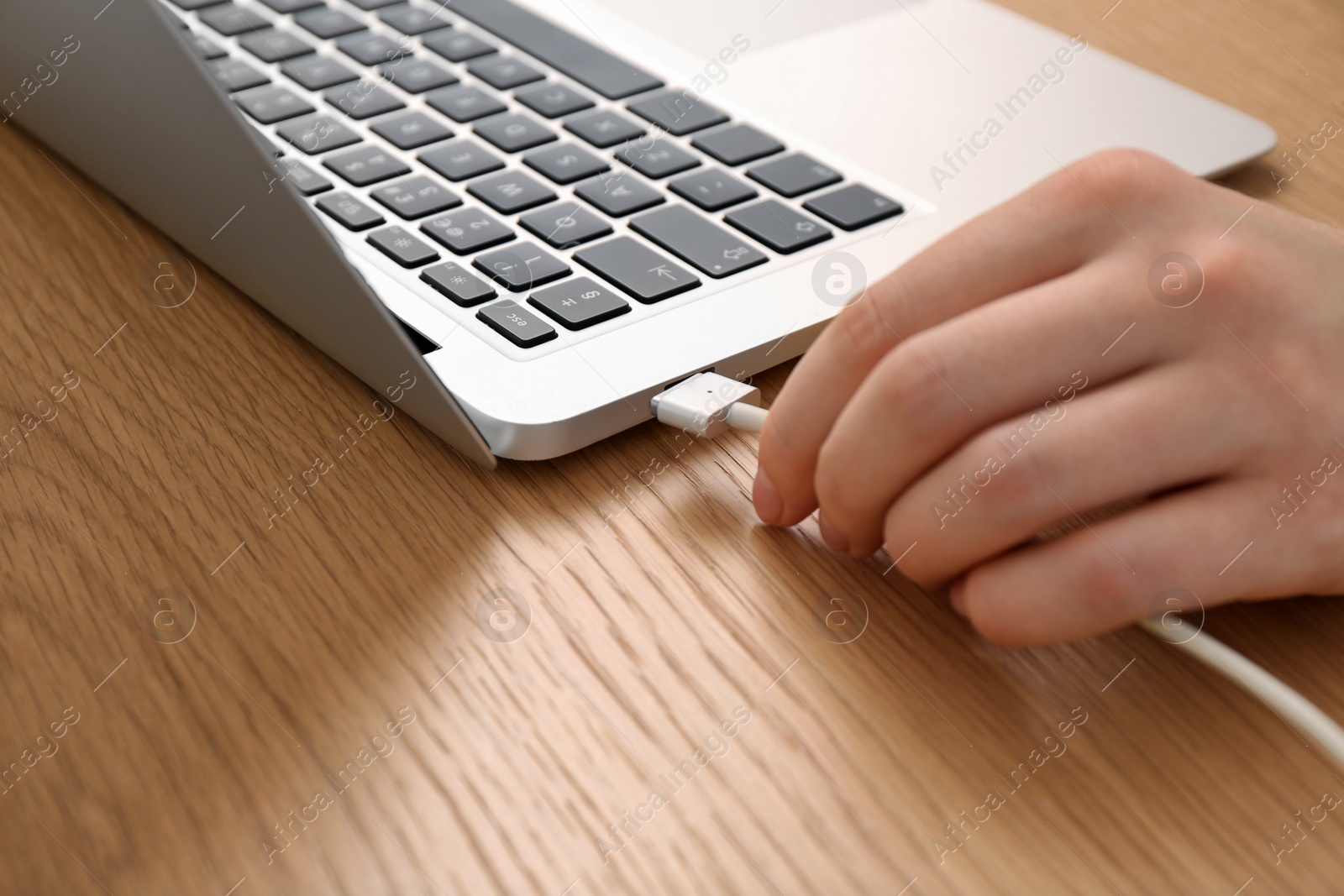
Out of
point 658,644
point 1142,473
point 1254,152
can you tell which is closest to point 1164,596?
point 1142,473

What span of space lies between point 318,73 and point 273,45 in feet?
0.21

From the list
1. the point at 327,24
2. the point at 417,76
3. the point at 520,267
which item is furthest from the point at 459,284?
the point at 327,24

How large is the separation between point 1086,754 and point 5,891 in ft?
0.88

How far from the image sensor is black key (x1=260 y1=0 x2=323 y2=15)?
0.67 meters

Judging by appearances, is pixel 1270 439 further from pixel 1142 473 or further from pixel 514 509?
pixel 514 509

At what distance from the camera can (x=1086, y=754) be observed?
0.28 m

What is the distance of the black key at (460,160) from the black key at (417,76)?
0.27ft

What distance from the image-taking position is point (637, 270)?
424mm

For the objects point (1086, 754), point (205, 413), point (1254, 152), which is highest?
point (205, 413)

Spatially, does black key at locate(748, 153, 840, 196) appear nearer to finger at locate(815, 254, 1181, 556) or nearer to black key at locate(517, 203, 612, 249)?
black key at locate(517, 203, 612, 249)

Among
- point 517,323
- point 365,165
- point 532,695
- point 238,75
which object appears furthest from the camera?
point 238,75

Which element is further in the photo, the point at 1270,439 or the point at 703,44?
the point at 703,44

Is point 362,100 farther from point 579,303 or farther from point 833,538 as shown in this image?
point 833,538

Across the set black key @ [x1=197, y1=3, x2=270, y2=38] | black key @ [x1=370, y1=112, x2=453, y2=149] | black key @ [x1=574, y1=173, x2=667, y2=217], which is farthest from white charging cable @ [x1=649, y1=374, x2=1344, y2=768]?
black key @ [x1=197, y1=3, x2=270, y2=38]
